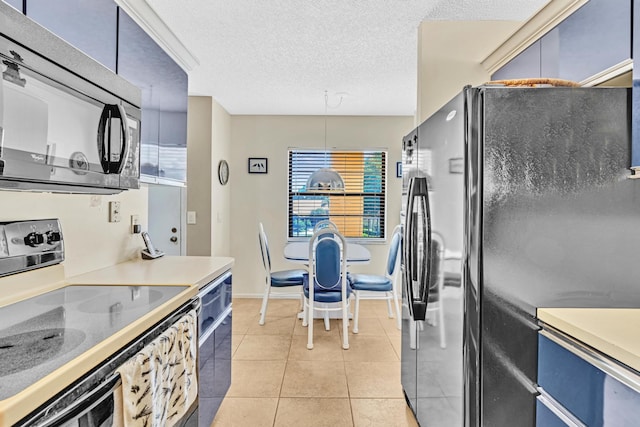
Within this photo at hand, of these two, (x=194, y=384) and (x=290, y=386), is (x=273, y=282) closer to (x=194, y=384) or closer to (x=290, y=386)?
(x=290, y=386)

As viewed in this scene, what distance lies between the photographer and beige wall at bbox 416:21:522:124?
2627 mm

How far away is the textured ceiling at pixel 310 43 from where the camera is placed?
2412 mm

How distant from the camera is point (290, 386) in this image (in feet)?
8.82

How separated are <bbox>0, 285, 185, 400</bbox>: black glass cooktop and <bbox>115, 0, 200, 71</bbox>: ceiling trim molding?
1375mm

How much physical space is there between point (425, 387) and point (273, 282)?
225cm

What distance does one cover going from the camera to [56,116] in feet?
3.96

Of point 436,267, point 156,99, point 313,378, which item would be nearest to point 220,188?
point 156,99

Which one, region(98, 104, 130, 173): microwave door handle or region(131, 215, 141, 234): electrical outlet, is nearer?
region(98, 104, 130, 173): microwave door handle

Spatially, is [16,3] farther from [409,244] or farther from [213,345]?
[409,244]

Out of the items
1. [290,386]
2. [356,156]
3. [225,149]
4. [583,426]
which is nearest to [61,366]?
[583,426]

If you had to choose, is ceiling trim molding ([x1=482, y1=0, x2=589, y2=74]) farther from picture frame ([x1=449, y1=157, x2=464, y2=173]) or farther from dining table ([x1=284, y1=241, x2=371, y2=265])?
dining table ([x1=284, y1=241, x2=371, y2=265])

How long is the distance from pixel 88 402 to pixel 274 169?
4.40m

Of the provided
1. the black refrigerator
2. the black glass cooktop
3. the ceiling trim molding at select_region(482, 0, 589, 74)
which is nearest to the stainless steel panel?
the black refrigerator

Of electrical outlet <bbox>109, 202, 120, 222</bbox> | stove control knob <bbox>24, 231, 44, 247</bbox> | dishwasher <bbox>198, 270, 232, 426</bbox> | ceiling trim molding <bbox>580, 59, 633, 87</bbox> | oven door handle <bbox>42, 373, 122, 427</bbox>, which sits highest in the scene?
ceiling trim molding <bbox>580, 59, 633, 87</bbox>
